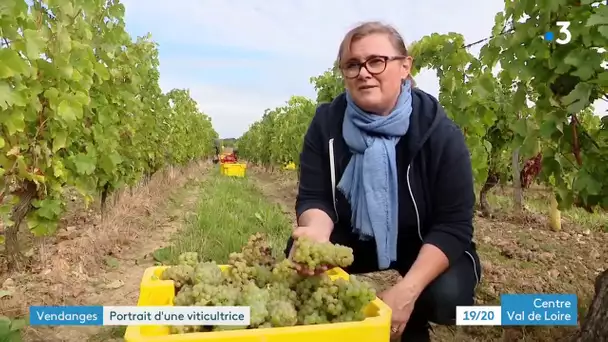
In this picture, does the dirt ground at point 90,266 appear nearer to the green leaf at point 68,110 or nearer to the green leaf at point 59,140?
the green leaf at point 59,140

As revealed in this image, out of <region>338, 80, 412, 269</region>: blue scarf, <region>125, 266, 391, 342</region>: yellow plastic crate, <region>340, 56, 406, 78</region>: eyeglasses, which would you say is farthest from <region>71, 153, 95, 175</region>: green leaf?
<region>125, 266, 391, 342</region>: yellow plastic crate

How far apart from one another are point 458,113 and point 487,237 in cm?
286

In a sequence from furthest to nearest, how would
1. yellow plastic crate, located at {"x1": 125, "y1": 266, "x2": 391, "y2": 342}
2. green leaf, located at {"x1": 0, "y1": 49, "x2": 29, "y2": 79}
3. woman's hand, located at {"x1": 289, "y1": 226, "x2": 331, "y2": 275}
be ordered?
green leaf, located at {"x1": 0, "y1": 49, "x2": 29, "y2": 79} → woman's hand, located at {"x1": 289, "y1": 226, "x2": 331, "y2": 275} → yellow plastic crate, located at {"x1": 125, "y1": 266, "x2": 391, "y2": 342}

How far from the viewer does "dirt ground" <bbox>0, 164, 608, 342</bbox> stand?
3.08 metres

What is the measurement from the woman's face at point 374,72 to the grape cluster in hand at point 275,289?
0.83m

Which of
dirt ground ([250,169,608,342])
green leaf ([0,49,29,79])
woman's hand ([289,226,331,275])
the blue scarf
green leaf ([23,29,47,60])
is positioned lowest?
dirt ground ([250,169,608,342])

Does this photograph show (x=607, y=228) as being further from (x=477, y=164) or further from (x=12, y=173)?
(x=12, y=173)

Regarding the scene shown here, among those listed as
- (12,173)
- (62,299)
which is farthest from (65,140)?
(62,299)

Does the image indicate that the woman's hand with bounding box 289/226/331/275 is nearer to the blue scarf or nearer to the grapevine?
the blue scarf

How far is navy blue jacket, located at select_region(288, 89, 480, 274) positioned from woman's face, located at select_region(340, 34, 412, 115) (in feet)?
0.58

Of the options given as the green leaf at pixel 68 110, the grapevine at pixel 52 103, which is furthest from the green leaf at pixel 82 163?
the green leaf at pixel 68 110
